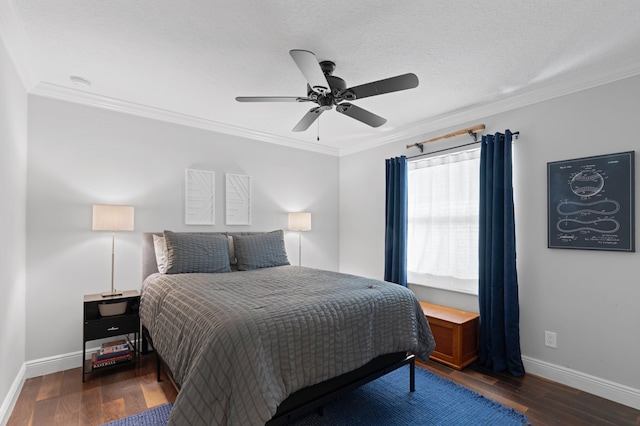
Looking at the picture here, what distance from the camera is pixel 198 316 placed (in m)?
1.85

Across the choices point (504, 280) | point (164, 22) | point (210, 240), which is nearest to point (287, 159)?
point (210, 240)

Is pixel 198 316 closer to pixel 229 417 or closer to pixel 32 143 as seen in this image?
pixel 229 417

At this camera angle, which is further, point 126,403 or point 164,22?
point 126,403

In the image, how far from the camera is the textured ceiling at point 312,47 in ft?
6.06

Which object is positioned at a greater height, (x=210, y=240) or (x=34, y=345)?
(x=210, y=240)

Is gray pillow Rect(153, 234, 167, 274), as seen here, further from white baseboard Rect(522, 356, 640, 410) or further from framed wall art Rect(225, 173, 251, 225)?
white baseboard Rect(522, 356, 640, 410)

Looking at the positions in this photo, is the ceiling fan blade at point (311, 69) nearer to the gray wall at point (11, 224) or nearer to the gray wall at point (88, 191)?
the gray wall at point (11, 224)

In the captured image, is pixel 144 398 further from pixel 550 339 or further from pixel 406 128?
pixel 406 128

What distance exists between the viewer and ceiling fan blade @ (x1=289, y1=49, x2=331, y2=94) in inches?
70.4

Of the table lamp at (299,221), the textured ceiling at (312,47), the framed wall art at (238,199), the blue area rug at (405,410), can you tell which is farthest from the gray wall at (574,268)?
the framed wall art at (238,199)

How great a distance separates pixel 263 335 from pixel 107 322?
6.52 ft

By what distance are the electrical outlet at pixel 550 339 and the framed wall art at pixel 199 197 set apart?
11.8ft

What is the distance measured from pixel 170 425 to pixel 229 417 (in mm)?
267

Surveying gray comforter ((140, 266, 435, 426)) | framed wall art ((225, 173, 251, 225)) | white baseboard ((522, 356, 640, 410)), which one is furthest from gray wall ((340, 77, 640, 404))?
framed wall art ((225, 173, 251, 225))
